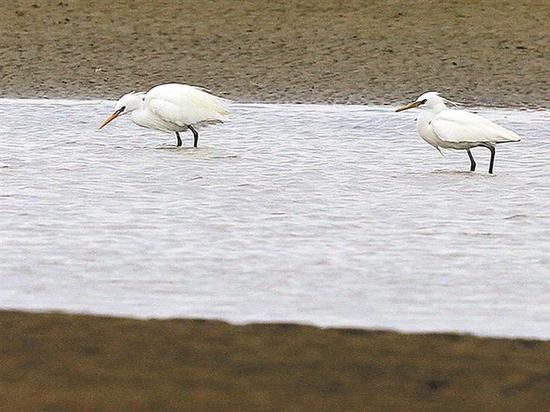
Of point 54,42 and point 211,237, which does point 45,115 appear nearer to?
point 54,42

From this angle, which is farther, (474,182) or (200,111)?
(200,111)

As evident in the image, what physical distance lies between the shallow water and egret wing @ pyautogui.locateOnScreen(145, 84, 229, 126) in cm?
24

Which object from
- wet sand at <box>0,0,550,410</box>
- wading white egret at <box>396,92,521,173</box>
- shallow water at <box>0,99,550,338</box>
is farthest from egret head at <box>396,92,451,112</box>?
wet sand at <box>0,0,550,410</box>

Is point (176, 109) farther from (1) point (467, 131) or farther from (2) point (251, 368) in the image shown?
(2) point (251, 368)

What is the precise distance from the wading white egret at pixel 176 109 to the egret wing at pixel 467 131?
1.95 m

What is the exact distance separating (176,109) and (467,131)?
2.31 m

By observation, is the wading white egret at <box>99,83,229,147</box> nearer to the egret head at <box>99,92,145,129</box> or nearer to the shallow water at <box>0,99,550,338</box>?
the egret head at <box>99,92,145,129</box>

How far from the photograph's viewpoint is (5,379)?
4.68m

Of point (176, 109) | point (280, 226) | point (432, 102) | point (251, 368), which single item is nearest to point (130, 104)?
point (176, 109)

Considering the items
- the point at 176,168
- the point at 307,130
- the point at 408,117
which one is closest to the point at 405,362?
the point at 176,168

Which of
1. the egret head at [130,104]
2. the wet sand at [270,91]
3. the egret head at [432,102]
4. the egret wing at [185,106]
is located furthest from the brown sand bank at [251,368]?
the egret head at [130,104]

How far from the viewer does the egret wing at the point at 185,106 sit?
11.5 m

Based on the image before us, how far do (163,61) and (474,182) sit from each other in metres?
7.54

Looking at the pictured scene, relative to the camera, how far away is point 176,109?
11438mm
